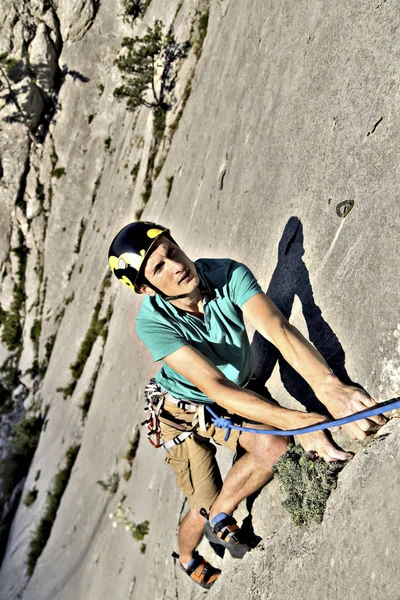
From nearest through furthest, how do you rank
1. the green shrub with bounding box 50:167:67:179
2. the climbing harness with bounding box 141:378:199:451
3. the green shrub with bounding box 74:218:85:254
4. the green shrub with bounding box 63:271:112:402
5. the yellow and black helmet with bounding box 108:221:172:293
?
the yellow and black helmet with bounding box 108:221:172:293 → the climbing harness with bounding box 141:378:199:451 → the green shrub with bounding box 63:271:112:402 → the green shrub with bounding box 74:218:85:254 → the green shrub with bounding box 50:167:67:179

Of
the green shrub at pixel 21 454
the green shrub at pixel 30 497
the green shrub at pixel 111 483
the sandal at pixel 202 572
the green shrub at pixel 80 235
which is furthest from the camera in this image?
the green shrub at pixel 80 235

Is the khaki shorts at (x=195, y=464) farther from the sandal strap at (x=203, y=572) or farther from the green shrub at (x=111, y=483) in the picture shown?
the green shrub at (x=111, y=483)

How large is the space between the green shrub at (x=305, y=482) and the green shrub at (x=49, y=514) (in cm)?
1013

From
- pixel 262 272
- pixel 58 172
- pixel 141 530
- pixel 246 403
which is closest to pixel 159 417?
pixel 246 403

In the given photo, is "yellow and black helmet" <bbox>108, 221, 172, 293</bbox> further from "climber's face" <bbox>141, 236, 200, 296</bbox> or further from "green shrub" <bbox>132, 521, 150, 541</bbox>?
"green shrub" <bbox>132, 521, 150, 541</bbox>

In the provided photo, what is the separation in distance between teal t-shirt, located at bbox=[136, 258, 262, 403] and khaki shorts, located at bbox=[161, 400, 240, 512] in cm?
49

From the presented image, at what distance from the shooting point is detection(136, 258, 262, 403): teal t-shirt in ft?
13.9

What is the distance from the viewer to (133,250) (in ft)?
13.7

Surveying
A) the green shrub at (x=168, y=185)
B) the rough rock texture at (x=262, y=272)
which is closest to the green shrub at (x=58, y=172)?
the rough rock texture at (x=262, y=272)

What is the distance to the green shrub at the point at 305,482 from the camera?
11.6 feet

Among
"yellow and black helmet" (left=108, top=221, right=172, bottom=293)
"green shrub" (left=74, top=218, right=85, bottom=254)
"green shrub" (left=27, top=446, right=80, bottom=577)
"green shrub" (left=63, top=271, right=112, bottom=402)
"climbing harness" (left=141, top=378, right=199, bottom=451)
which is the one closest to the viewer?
"yellow and black helmet" (left=108, top=221, right=172, bottom=293)

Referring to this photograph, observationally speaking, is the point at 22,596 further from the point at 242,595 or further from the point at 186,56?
the point at 186,56

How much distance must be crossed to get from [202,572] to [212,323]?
8.88ft

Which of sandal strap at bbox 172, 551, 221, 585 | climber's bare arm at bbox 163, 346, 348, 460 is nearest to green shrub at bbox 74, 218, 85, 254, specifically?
sandal strap at bbox 172, 551, 221, 585
